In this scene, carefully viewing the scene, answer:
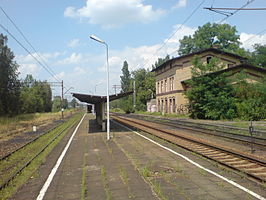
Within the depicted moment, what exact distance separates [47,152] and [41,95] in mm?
80756

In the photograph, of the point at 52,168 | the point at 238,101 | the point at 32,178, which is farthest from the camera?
the point at 238,101

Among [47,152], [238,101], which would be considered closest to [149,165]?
[47,152]

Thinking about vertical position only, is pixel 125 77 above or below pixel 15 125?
above

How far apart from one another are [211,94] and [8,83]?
3552cm

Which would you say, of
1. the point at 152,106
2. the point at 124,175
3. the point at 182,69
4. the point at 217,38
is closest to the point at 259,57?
the point at 217,38

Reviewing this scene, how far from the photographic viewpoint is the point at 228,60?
4581cm

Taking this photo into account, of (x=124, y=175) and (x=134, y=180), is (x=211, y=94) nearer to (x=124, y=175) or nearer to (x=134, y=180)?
(x=124, y=175)

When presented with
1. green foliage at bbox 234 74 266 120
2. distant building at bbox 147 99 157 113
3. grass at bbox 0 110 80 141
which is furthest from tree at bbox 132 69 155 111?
green foliage at bbox 234 74 266 120

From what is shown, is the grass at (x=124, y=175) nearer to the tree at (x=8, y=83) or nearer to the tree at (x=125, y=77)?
the tree at (x=8, y=83)

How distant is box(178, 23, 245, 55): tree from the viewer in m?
66.2

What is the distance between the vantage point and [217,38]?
221ft

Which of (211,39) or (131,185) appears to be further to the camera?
(211,39)

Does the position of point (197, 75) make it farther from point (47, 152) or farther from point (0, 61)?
point (0, 61)

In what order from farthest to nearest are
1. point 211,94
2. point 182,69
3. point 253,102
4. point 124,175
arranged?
point 182,69
point 211,94
point 253,102
point 124,175
